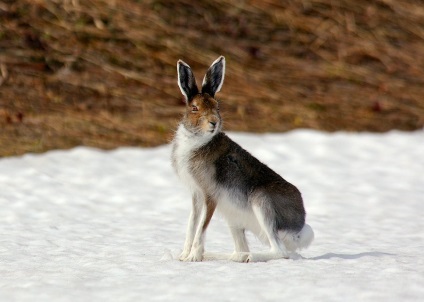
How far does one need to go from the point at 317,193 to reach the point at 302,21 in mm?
3724

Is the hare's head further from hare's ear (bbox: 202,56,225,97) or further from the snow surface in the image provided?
the snow surface

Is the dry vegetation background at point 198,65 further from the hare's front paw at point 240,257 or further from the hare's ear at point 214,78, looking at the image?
the hare's front paw at point 240,257

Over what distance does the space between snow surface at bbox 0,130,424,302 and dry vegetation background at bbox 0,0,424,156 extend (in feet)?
1.55

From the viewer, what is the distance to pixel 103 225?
7.41 meters

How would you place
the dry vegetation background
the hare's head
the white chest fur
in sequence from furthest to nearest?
the dry vegetation background < the white chest fur < the hare's head

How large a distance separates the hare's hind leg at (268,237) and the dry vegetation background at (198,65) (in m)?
4.21

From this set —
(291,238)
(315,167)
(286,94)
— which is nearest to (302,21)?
(286,94)

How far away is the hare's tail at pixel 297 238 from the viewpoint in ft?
19.1

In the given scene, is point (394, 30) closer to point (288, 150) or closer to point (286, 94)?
point (286, 94)

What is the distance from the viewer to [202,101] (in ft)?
18.8

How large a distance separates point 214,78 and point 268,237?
1.09 metres

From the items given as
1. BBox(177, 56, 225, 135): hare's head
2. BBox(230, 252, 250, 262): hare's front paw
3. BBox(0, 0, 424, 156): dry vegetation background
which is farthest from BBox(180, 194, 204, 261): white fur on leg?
BBox(0, 0, 424, 156): dry vegetation background

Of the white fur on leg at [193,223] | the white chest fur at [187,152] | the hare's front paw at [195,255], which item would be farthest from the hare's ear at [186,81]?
the hare's front paw at [195,255]

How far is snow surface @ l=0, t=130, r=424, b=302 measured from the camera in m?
4.98
